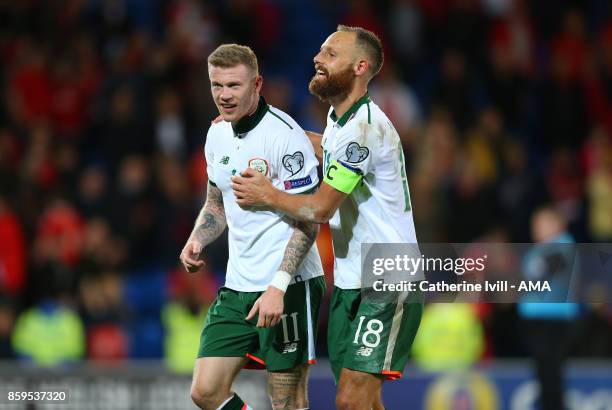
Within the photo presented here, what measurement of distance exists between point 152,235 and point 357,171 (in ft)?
21.5

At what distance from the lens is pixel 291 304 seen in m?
5.62

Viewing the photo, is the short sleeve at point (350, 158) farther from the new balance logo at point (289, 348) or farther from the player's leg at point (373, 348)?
the new balance logo at point (289, 348)

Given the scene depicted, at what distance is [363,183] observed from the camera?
17.9ft

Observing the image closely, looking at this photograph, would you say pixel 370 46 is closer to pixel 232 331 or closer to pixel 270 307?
pixel 270 307

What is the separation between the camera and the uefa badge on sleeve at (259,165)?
5.53m

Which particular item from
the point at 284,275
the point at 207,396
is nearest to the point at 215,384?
the point at 207,396

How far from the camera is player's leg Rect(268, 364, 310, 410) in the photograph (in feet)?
18.2

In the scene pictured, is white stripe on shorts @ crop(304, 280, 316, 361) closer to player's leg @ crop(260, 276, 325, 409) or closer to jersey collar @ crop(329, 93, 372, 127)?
player's leg @ crop(260, 276, 325, 409)

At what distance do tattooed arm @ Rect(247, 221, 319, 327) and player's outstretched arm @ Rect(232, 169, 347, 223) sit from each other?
173 millimetres

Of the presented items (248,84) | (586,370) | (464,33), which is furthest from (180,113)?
(248,84)

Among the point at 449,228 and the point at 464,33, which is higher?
the point at 464,33

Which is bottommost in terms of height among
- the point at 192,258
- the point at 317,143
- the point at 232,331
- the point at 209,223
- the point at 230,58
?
the point at 232,331

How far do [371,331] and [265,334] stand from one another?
0.54 metres

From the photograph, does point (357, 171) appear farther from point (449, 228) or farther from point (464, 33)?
point (464, 33)
